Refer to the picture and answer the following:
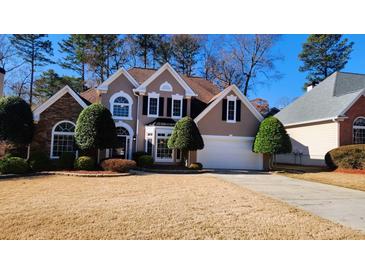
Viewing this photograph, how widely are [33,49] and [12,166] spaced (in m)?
16.2

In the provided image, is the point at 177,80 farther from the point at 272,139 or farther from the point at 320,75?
the point at 320,75

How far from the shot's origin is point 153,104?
54.4 ft

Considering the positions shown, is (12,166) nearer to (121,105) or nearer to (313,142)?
(121,105)

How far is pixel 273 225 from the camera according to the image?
4.84m

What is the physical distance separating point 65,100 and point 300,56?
94.7ft

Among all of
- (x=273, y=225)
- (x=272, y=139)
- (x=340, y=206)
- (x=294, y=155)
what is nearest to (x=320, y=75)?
(x=294, y=155)

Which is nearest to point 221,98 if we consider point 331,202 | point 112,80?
point 112,80

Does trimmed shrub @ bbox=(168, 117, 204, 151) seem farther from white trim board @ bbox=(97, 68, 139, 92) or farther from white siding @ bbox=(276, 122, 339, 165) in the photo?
white siding @ bbox=(276, 122, 339, 165)

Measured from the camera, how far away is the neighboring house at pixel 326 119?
1619 centimetres

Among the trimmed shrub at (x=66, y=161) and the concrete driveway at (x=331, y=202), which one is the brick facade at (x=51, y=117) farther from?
the concrete driveway at (x=331, y=202)

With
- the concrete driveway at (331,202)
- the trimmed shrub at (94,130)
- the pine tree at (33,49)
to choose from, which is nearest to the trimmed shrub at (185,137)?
the trimmed shrub at (94,130)

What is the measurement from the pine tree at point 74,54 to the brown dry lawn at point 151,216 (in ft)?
71.0
